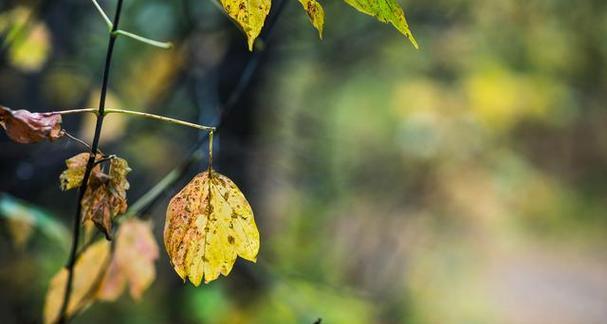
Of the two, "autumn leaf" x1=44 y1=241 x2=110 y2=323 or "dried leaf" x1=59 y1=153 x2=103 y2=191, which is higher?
"dried leaf" x1=59 y1=153 x2=103 y2=191

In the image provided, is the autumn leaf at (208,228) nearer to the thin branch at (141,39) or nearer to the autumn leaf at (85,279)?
the thin branch at (141,39)

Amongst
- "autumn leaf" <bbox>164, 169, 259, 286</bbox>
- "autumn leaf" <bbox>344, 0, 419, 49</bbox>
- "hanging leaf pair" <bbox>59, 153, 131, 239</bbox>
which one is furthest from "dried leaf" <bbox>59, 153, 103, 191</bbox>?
"autumn leaf" <bbox>344, 0, 419, 49</bbox>

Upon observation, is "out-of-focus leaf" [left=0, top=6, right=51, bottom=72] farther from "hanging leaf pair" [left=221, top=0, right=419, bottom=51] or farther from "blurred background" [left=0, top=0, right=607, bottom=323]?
"hanging leaf pair" [left=221, top=0, right=419, bottom=51]

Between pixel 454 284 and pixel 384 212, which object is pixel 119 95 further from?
pixel 454 284

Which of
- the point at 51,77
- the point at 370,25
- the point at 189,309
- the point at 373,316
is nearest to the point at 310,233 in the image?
the point at 373,316

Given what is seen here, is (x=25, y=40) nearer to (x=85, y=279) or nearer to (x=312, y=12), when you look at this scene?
(x=85, y=279)

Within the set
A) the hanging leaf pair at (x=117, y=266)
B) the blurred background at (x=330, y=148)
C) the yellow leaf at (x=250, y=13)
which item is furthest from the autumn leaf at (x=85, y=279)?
the yellow leaf at (x=250, y=13)

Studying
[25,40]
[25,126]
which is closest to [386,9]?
[25,126]
